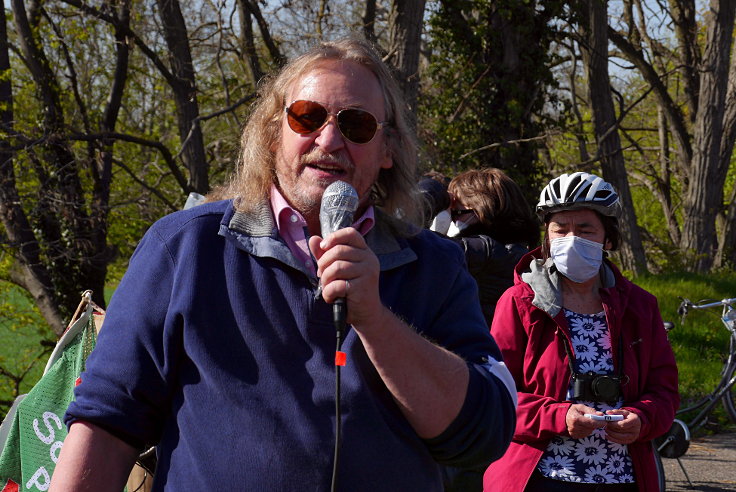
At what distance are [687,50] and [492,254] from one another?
538 inches

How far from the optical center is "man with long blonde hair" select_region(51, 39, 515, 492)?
1.78 meters

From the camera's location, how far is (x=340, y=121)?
6.64 ft

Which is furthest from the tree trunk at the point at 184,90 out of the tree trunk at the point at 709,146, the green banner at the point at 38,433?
the tree trunk at the point at 709,146

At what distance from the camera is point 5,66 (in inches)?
367

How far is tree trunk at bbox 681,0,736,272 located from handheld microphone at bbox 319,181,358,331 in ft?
43.5

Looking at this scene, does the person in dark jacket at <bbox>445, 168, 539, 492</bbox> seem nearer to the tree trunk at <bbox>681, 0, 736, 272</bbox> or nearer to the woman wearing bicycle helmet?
the woman wearing bicycle helmet

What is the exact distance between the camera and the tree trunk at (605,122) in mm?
13219

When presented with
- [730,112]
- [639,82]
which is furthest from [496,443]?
[639,82]

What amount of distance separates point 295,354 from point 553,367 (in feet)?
6.51

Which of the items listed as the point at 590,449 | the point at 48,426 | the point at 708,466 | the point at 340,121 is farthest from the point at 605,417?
the point at 708,466

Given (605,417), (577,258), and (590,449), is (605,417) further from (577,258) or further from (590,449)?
(577,258)

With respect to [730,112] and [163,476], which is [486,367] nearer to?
[163,476]

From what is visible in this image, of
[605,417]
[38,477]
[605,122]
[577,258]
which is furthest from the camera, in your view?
[605,122]

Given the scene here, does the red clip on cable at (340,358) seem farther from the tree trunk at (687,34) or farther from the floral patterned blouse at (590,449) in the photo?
the tree trunk at (687,34)
